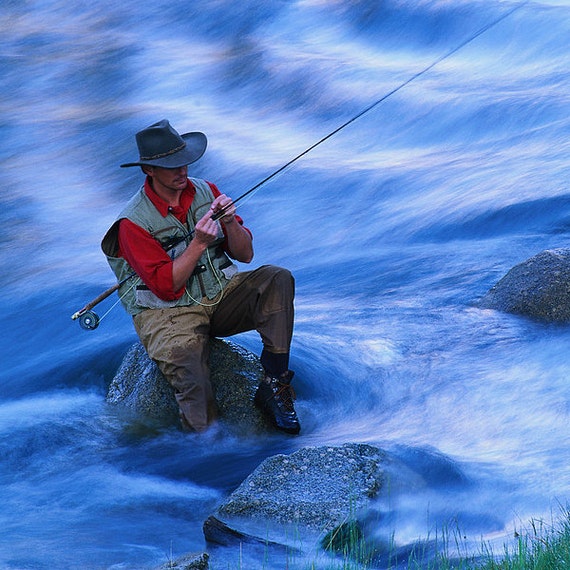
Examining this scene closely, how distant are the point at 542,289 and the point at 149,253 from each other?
3233 millimetres

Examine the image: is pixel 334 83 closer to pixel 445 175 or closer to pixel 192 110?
pixel 192 110

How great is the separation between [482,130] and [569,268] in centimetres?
575

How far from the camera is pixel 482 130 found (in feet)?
44.7

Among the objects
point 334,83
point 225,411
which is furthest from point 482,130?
point 225,411

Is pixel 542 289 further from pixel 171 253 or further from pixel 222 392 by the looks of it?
pixel 171 253

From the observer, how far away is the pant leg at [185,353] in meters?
6.49

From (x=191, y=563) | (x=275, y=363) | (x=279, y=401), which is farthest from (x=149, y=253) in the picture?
(x=191, y=563)

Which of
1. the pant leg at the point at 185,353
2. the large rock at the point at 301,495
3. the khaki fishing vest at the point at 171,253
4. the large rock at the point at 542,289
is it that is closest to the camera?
the large rock at the point at 301,495

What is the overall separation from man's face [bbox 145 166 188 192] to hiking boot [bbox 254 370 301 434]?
1.21 meters

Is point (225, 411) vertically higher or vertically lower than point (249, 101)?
higher

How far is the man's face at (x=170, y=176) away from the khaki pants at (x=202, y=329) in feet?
2.32

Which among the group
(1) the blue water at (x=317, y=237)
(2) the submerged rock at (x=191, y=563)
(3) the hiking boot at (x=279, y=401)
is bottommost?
(1) the blue water at (x=317, y=237)

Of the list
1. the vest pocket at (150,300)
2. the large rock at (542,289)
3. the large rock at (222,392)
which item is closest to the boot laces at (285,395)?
the large rock at (222,392)

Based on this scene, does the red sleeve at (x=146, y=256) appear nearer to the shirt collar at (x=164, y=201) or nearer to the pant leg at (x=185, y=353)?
the shirt collar at (x=164, y=201)
